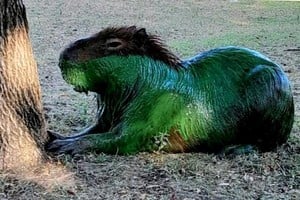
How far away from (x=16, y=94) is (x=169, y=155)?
1006 mm

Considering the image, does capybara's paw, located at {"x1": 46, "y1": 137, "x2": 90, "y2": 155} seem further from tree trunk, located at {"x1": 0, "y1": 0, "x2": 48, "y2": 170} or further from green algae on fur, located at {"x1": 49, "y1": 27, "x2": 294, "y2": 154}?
tree trunk, located at {"x1": 0, "y1": 0, "x2": 48, "y2": 170}

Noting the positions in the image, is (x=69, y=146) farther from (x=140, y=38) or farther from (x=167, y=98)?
(x=140, y=38)

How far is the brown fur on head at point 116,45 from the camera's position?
4082 millimetres

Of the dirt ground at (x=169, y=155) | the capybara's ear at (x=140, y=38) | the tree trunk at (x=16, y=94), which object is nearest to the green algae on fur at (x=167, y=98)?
the capybara's ear at (x=140, y=38)

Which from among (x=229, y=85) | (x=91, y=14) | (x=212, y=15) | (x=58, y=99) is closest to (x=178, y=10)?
(x=212, y=15)

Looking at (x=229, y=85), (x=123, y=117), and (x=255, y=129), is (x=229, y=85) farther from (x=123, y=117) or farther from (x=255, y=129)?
(x=123, y=117)

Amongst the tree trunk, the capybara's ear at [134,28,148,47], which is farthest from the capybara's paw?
the capybara's ear at [134,28,148,47]

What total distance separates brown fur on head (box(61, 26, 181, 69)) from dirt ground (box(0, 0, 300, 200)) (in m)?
0.65

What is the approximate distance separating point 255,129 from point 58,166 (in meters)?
1.30

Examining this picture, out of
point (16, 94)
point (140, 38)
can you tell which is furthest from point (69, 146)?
point (140, 38)

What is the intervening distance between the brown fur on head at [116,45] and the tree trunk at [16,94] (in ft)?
1.09

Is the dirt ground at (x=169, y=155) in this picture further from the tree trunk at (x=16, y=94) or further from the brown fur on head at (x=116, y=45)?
the brown fur on head at (x=116, y=45)

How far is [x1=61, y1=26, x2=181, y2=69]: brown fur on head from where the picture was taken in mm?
4082

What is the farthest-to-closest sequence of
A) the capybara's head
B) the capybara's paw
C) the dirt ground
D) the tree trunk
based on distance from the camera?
the capybara's head
the capybara's paw
the tree trunk
the dirt ground
